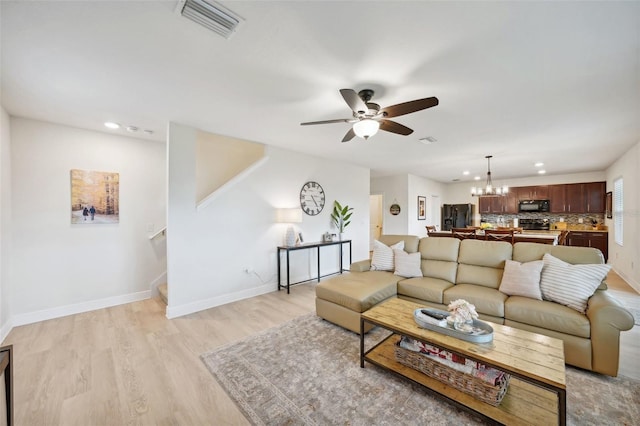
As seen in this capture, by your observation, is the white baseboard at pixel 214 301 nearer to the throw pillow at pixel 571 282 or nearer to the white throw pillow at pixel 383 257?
the white throw pillow at pixel 383 257

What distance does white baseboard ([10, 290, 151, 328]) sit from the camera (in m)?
3.02

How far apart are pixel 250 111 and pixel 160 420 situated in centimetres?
284

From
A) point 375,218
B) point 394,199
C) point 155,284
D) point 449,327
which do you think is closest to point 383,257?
point 449,327

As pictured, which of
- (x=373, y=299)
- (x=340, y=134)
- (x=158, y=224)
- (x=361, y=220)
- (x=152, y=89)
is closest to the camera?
(x=152, y=89)

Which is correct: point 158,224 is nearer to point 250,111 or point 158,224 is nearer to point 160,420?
point 250,111

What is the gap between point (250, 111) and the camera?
2895mm

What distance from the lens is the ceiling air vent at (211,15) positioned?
142 cm

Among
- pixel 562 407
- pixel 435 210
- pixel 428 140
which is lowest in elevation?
pixel 562 407

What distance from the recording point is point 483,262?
308 cm

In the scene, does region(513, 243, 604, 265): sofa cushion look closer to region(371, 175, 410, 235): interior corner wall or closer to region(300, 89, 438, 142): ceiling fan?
region(300, 89, 438, 142): ceiling fan

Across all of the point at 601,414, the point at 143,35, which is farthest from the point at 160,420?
the point at 601,414

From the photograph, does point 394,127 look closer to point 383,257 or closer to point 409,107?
point 409,107

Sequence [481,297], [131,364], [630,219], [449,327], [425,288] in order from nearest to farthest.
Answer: [449,327] → [131,364] → [481,297] → [425,288] → [630,219]

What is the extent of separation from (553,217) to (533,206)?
730 millimetres
